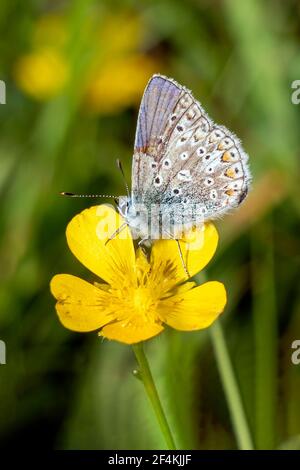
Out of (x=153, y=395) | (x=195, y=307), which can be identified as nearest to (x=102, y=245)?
(x=195, y=307)

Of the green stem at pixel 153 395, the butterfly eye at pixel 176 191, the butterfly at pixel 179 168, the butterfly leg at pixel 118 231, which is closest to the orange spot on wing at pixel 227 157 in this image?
the butterfly at pixel 179 168

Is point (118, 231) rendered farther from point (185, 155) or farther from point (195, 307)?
point (195, 307)

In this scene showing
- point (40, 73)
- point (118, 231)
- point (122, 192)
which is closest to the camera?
point (118, 231)

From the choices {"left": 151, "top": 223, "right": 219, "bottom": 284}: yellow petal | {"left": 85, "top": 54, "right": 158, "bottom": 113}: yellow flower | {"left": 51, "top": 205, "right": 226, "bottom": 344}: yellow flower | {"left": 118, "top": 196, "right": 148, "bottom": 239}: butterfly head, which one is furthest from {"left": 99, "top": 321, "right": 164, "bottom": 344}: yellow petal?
{"left": 85, "top": 54, "right": 158, "bottom": 113}: yellow flower

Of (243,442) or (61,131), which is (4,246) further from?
(243,442)

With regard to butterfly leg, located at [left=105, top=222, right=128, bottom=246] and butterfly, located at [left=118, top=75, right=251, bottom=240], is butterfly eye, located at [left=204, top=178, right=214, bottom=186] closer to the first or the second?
butterfly, located at [left=118, top=75, right=251, bottom=240]
